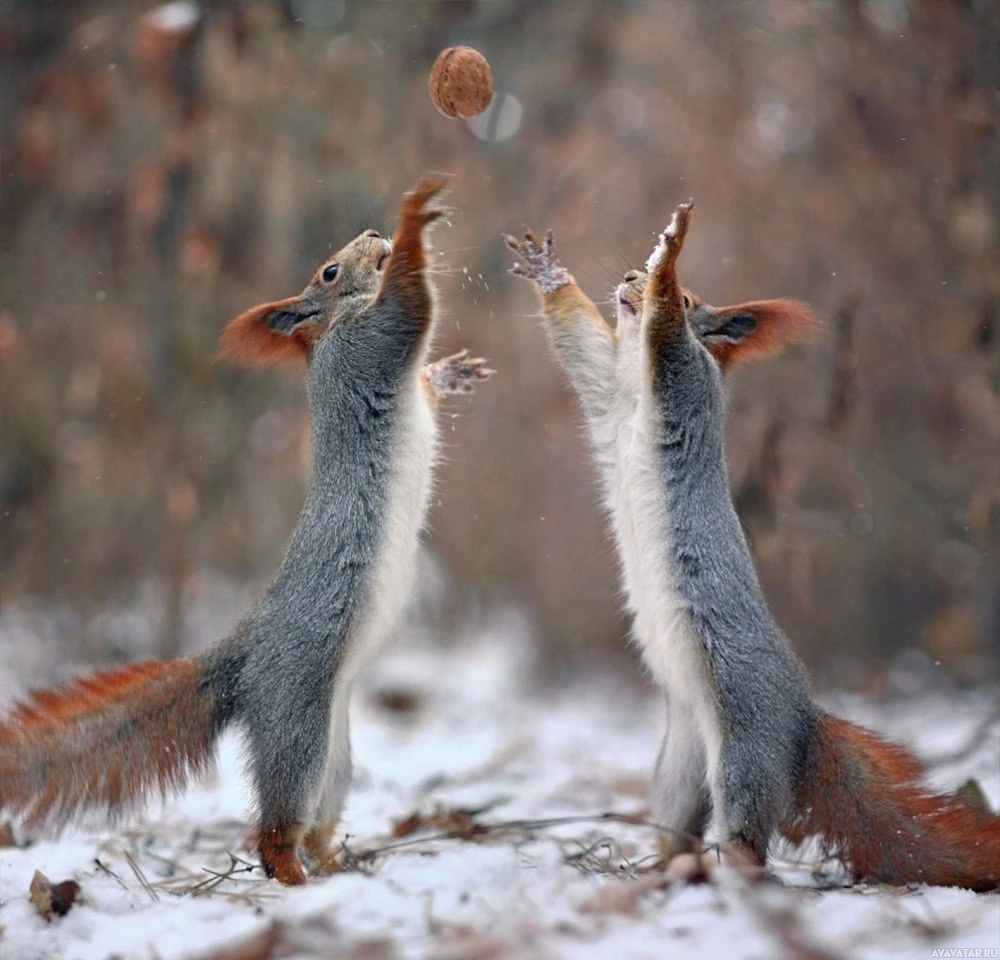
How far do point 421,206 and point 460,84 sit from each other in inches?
26.7

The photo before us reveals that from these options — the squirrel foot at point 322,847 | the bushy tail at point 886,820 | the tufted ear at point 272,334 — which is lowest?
the squirrel foot at point 322,847

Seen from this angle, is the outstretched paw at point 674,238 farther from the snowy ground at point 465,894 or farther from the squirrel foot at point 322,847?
the squirrel foot at point 322,847

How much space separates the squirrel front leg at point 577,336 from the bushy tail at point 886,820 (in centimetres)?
137

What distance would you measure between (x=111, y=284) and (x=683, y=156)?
4206 millimetres

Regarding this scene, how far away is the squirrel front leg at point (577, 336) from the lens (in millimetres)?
4543

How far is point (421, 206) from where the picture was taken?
420 cm

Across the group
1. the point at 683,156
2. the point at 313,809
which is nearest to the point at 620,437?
the point at 313,809

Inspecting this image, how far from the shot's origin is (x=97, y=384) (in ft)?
27.7

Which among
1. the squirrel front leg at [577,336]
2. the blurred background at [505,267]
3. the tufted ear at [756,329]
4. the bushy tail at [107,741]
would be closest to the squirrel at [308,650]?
the bushy tail at [107,741]

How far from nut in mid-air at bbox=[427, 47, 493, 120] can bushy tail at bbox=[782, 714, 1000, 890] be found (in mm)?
2605

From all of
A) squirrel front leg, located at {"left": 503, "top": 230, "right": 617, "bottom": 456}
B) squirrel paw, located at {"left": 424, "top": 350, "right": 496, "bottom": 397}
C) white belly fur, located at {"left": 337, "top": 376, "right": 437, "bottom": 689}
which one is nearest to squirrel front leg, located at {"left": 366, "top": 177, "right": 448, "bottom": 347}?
white belly fur, located at {"left": 337, "top": 376, "right": 437, "bottom": 689}

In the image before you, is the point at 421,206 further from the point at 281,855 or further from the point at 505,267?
the point at 505,267

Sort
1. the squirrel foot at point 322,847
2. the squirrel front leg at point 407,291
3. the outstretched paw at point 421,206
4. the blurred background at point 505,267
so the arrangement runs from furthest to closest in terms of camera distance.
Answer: the blurred background at point 505,267
the squirrel front leg at point 407,291
the outstretched paw at point 421,206
the squirrel foot at point 322,847

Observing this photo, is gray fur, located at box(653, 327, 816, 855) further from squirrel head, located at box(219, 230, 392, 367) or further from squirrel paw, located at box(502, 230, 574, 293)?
squirrel head, located at box(219, 230, 392, 367)
